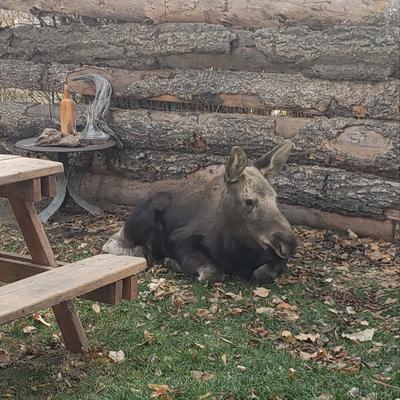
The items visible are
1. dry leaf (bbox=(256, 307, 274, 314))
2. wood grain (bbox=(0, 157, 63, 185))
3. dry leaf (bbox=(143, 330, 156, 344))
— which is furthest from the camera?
dry leaf (bbox=(256, 307, 274, 314))

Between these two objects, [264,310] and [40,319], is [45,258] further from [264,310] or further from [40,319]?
[264,310]

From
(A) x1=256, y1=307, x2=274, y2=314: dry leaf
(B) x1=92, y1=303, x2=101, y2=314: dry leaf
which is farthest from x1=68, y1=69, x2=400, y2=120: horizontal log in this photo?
(B) x1=92, y1=303, x2=101, y2=314: dry leaf

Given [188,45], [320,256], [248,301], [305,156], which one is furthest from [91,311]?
[188,45]

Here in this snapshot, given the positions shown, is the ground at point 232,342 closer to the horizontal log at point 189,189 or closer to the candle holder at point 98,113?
the horizontal log at point 189,189

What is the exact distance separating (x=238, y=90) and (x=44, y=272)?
4.28m

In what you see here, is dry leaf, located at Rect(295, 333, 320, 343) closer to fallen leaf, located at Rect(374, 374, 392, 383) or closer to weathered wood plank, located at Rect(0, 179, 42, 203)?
fallen leaf, located at Rect(374, 374, 392, 383)

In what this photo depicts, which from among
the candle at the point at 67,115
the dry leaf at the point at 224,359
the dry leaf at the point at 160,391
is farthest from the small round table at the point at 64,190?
the dry leaf at the point at 160,391

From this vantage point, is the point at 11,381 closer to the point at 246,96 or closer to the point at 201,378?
the point at 201,378

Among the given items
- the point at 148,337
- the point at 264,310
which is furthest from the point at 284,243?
the point at 148,337

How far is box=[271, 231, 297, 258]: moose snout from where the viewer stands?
6.54m

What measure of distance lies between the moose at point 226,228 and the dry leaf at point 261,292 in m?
0.17

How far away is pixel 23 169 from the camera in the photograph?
4.94 m

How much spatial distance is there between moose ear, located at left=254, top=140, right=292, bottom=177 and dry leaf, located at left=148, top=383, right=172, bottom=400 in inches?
114

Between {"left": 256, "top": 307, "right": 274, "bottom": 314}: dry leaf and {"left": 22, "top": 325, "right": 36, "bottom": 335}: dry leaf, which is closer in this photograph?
{"left": 22, "top": 325, "right": 36, "bottom": 335}: dry leaf
